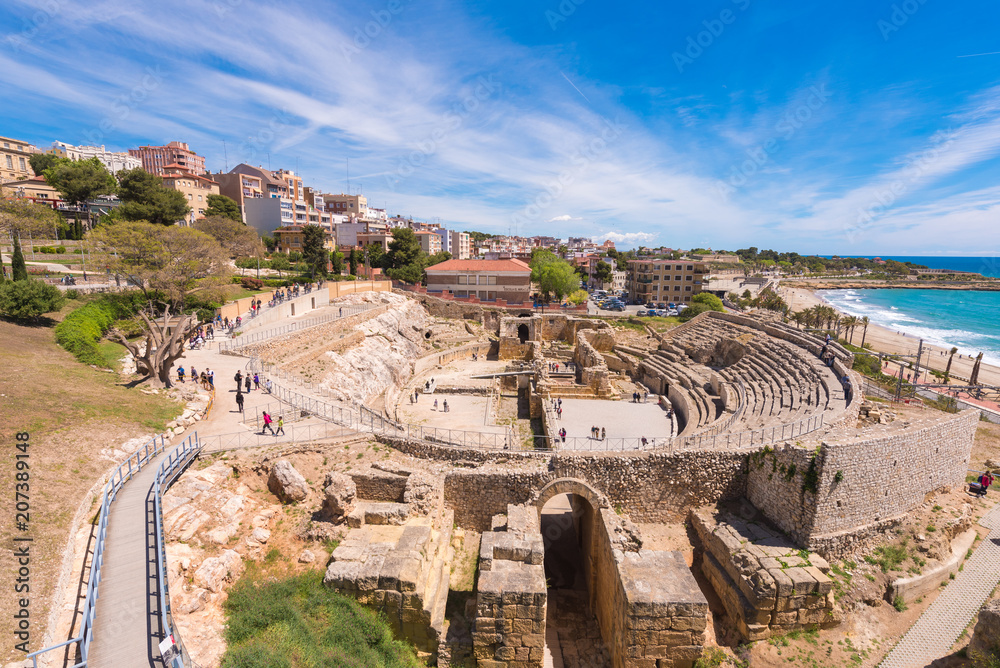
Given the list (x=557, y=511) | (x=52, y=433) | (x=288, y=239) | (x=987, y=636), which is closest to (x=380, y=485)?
(x=557, y=511)

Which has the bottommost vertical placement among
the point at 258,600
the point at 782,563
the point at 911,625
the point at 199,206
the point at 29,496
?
the point at 911,625

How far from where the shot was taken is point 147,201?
41.8 metres

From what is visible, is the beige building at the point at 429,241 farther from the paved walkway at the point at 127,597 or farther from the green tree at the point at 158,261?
the paved walkway at the point at 127,597

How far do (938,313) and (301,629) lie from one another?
393ft

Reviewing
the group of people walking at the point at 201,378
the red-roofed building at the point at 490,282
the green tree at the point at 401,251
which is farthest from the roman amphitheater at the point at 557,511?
the green tree at the point at 401,251

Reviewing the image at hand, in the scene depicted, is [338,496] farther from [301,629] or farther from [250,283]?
[250,283]

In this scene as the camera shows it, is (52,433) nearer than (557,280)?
Yes

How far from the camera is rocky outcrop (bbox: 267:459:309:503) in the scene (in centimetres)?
1318

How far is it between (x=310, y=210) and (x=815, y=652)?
90523 mm

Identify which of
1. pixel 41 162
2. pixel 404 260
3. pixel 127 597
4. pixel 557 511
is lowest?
pixel 557 511

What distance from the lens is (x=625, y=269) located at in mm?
108188

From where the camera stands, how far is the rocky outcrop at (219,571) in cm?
970

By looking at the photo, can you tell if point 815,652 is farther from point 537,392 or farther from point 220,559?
point 537,392

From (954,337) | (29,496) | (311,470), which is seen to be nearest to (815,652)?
(311,470)
